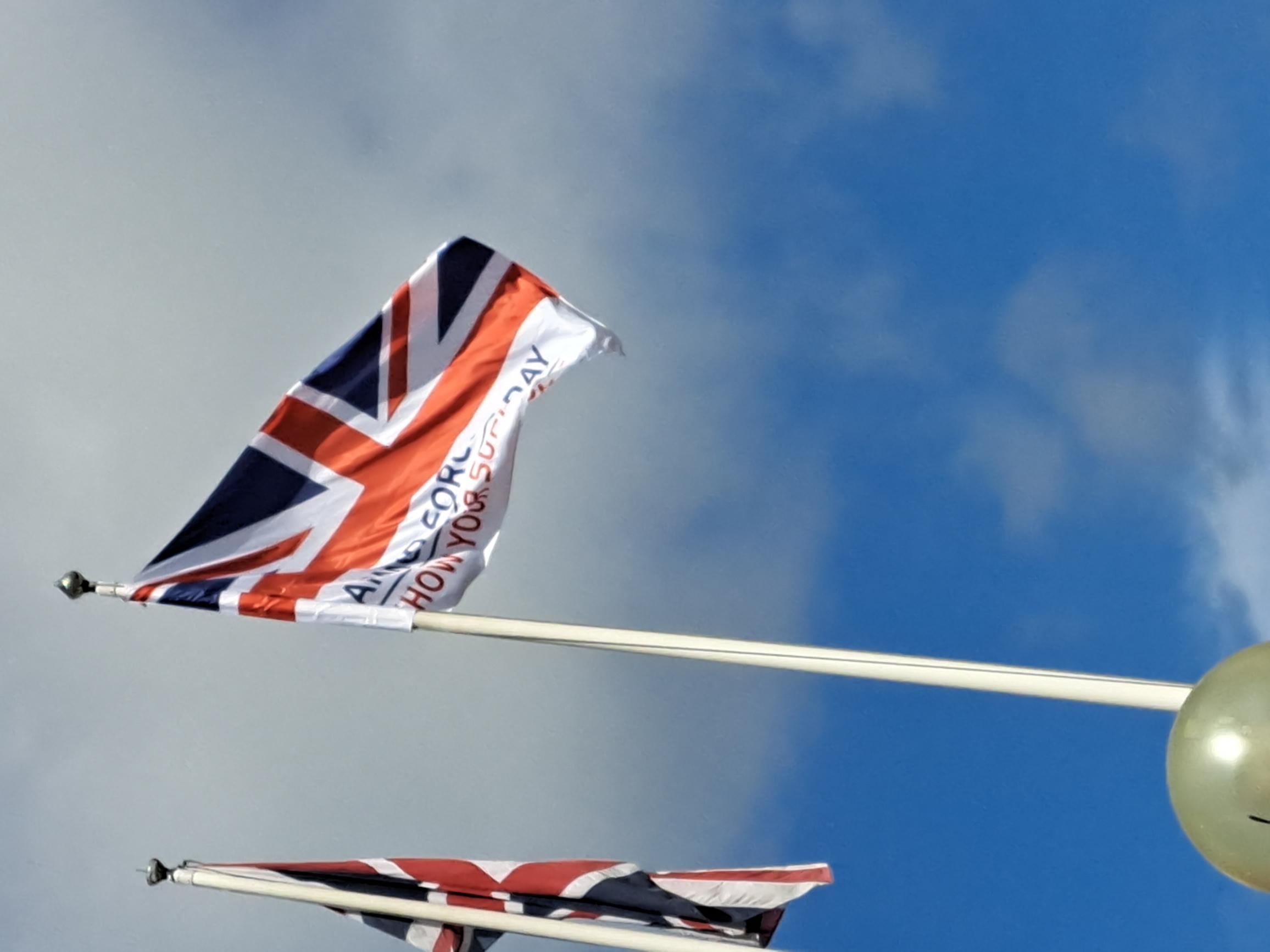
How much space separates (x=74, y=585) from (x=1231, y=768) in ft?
34.0

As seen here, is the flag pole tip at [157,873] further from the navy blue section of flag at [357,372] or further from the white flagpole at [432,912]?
the navy blue section of flag at [357,372]

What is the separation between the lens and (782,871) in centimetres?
1548

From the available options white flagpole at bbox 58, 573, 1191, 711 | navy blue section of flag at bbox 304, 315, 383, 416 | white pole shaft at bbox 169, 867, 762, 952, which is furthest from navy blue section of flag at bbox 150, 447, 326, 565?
white pole shaft at bbox 169, 867, 762, 952

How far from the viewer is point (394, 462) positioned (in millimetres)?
14250

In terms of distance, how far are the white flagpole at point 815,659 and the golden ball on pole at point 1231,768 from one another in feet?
6.93

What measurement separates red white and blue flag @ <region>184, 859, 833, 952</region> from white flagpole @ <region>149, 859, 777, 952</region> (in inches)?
5.3

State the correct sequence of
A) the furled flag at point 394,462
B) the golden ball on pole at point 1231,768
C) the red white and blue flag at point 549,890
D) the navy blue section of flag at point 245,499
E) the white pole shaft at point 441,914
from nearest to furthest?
1. the golden ball on pole at point 1231,768
2. the white pole shaft at point 441,914
3. the furled flag at point 394,462
4. the navy blue section of flag at point 245,499
5. the red white and blue flag at point 549,890

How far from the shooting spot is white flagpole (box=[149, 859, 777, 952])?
1123 centimetres

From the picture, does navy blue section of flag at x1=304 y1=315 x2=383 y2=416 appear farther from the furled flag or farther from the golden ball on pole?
the golden ball on pole

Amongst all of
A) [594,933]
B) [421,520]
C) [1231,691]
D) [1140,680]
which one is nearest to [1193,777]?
[1231,691]

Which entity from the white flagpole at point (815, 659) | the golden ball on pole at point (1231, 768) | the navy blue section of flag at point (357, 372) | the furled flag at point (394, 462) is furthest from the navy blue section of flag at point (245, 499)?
the golden ball on pole at point (1231, 768)

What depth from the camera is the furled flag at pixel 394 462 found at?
12.9 metres

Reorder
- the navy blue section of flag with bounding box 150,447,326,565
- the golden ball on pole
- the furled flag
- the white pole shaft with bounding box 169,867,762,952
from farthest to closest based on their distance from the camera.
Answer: the navy blue section of flag with bounding box 150,447,326,565 < the furled flag < the white pole shaft with bounding box 169,867,762,952 < the golden ball on pole

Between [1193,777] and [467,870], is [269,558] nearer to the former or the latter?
[467,870]
